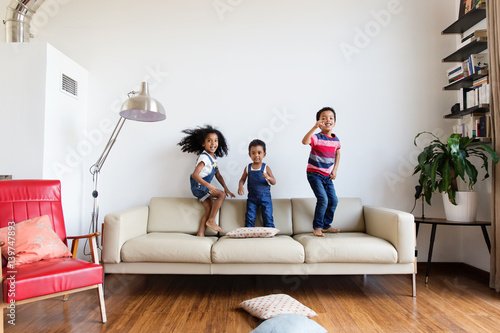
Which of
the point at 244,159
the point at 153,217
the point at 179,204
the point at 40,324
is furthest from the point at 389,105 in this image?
the point at 40,324

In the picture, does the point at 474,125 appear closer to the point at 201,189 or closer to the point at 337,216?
the point at 337,216

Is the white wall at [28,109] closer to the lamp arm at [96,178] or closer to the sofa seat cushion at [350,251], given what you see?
the lamp arm at [96,178]

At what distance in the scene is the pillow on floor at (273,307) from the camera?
2129mm

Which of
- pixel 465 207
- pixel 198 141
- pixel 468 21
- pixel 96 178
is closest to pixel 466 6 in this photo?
pixel 468 21

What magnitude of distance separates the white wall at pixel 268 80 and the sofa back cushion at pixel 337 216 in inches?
13.4

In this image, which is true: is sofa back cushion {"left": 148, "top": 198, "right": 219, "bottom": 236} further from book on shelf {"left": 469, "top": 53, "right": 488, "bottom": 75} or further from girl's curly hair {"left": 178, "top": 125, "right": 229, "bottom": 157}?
book on shelf {"left": 469, "top": 53, "right": 488, "bottom": 75}

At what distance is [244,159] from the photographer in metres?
3.53

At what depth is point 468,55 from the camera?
3.35 meters

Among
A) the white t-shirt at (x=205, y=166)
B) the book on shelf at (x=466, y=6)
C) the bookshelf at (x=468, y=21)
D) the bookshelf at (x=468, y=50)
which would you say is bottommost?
the white t-shirt at (x=205, y=166)

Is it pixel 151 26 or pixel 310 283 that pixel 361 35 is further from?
pixel 310 283

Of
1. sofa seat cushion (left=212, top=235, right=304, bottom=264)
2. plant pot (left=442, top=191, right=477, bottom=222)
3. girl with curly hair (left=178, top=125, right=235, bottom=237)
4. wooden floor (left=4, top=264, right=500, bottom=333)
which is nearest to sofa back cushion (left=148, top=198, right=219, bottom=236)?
girl with curly hair (left=178, top=125, right=235, bottom=237)

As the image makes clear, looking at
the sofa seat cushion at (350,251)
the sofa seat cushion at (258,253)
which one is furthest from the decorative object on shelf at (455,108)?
the sofa seat cushion at (258,253)

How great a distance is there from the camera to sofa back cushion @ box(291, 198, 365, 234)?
3123 millimetres

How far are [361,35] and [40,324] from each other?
373cm
